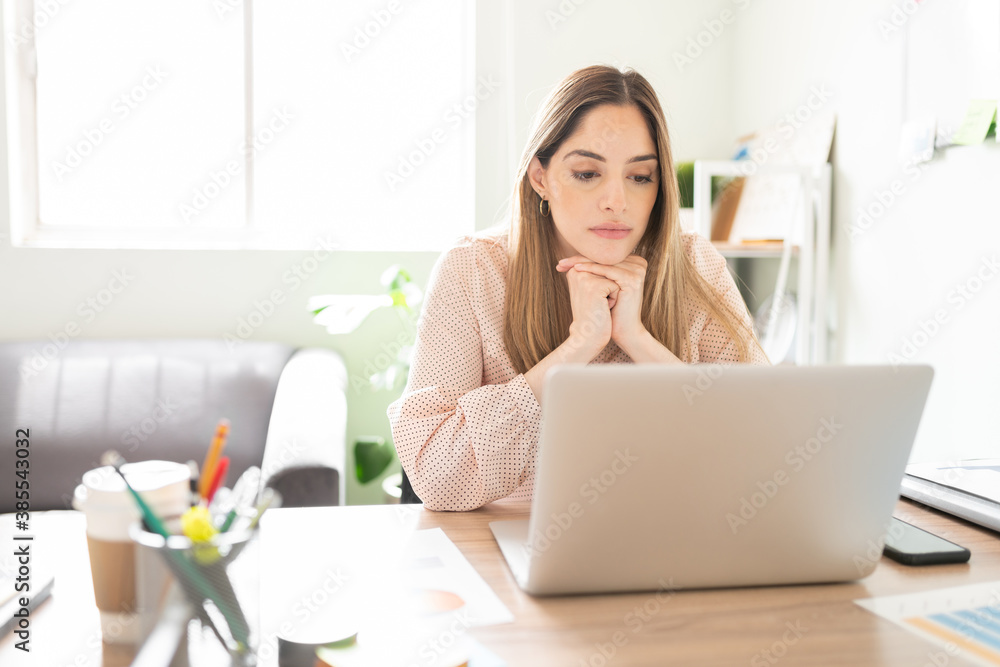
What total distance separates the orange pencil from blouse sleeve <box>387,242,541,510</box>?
0.50 meters

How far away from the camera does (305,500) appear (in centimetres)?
148

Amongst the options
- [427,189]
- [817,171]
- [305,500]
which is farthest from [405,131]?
[305,500]

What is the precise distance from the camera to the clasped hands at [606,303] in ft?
3.87

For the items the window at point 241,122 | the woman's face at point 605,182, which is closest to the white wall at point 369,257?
the window at point 241,122

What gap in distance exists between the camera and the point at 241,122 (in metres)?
2.64

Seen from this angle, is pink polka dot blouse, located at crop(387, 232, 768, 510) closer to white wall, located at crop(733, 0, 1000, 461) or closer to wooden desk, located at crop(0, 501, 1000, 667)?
wooden desk, located at crop(0, 501, 1000, 667)

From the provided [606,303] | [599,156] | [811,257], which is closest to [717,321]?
[606,303]

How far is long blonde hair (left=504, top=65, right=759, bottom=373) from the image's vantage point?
125cm

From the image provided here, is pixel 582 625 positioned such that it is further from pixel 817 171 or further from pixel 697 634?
pixel 817 171

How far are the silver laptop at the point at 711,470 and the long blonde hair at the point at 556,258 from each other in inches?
24.2

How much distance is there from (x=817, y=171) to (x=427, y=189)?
53.6 inches

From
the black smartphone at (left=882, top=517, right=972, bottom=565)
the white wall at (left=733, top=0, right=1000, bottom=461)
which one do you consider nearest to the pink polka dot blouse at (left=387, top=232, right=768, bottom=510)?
the black smartphone at (left=882, top=517, right=972, bottom=565)

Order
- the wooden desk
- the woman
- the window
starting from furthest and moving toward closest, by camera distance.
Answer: the window
the woman
the wooden desk

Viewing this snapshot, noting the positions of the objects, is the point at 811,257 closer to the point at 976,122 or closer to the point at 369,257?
the point at 976,122
